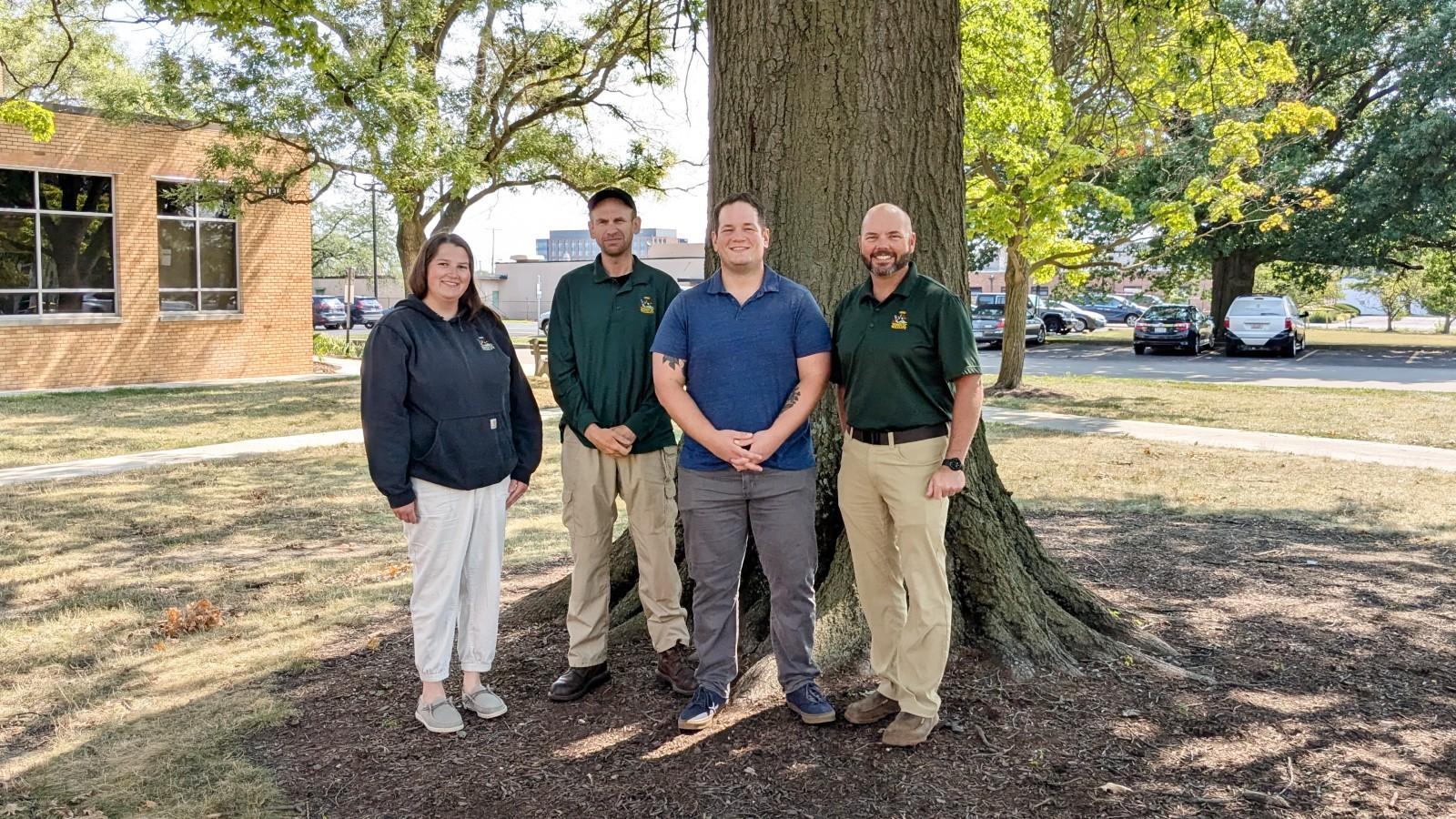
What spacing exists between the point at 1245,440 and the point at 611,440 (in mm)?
10887

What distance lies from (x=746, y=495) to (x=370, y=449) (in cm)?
134

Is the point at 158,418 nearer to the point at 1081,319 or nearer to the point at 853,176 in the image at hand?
the point at 853,176

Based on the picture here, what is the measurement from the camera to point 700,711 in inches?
156

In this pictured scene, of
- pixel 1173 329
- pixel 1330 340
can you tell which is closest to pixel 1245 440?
pixel 1173 329

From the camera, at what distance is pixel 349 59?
16.3 metres

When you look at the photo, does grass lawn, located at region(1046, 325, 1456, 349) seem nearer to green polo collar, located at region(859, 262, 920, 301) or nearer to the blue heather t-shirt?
green polo collar, located at region(859, 262, 920, 301)

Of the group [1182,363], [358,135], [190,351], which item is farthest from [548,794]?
[1182,363]

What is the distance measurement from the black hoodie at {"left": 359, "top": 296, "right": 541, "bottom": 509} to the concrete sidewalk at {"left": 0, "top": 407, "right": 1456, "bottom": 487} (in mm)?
A: 7743

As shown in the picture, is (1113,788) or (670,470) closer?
(1113,788)

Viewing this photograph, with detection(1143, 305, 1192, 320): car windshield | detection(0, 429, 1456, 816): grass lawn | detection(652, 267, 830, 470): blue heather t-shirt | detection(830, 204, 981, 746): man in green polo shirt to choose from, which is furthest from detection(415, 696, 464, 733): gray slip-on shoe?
detection(1143, 305, 1192, 320): car windshield

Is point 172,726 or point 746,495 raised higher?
point 746,495

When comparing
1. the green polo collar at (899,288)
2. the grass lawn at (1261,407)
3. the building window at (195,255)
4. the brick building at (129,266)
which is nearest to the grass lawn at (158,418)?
the brick building at (129,266)

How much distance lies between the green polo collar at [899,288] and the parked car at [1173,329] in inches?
1163

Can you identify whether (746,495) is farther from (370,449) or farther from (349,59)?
(349,59)
